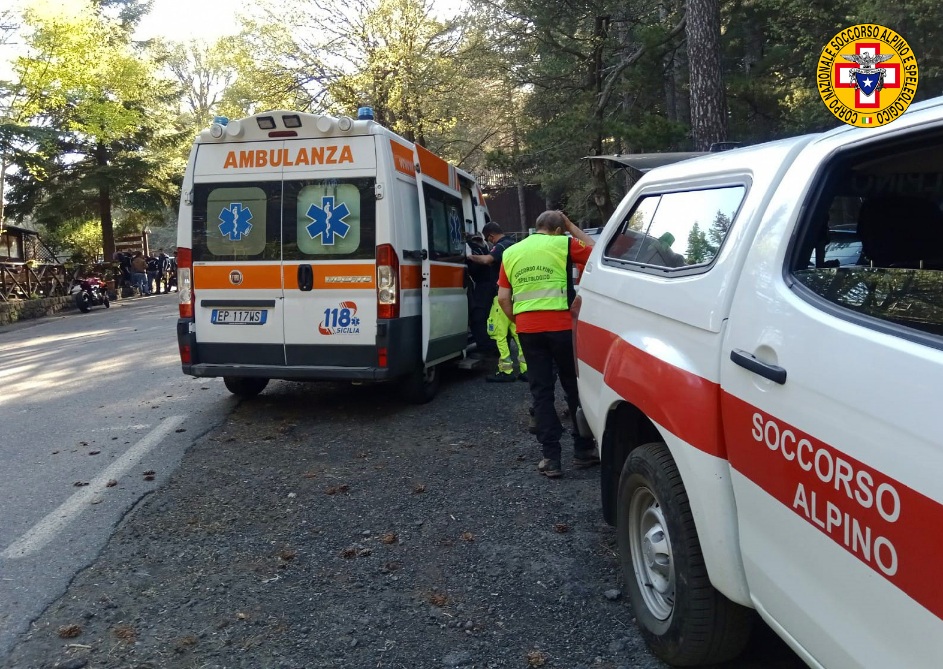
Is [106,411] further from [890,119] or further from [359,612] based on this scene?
[890,119]

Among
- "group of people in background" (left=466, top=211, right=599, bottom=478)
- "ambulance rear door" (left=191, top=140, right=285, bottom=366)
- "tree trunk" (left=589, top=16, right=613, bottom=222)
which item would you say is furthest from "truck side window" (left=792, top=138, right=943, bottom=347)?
"tree trunk" (left=589, top=16, right=613, bottom=222)

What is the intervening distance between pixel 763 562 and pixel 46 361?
478 inches

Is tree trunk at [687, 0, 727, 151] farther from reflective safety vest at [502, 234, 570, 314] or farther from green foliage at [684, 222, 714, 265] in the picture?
green foliage at [684, 222, 714, 265]

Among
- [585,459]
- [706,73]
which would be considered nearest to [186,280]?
[585,459]

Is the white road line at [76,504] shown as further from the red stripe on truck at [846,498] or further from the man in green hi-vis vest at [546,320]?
the red stripe on truck at [846,498]

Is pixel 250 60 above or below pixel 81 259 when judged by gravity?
above

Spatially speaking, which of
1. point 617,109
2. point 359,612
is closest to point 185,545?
point 359,612

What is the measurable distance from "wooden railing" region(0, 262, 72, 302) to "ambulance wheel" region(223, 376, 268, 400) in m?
16.8

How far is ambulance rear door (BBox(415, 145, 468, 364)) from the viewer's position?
774 cm

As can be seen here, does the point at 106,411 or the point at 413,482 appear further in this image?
the point at 106,411

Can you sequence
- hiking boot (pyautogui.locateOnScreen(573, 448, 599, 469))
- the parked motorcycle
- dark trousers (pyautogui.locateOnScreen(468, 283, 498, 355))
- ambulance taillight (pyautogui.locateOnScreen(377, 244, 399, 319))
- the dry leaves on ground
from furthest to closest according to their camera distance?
the parked motorcycle → dark trousers (pyautogui.locateOnScreen(468, 283, 498, 355)) → ambulance taillight (pyautogui.locateOnScreen(377, 244, 399, 319)) → hiking boot (pyautogui.locateOnScreen(573, 448, 599, 469)) → the dry leaves on ground

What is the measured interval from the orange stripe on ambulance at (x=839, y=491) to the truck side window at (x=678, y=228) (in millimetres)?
875

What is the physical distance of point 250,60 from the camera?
1250 inches

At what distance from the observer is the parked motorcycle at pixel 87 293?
22.7 metres
